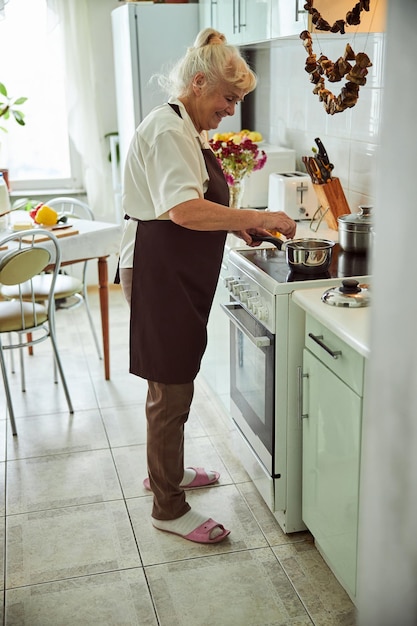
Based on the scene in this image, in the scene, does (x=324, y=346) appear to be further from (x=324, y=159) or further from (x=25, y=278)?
(x=25, y=278)

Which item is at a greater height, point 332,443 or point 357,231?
point 357,231

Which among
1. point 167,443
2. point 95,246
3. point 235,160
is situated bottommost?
point 167,443

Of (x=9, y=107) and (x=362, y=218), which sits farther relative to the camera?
(x=9, y=107)

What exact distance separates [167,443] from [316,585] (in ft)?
2.03

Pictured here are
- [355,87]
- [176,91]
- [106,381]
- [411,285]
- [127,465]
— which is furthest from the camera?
[106,381]

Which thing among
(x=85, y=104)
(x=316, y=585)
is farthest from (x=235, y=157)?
(x=85, y=104)

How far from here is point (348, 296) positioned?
6.15 ft

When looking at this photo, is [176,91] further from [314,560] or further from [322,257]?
[314,560]

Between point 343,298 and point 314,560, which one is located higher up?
point 343,298

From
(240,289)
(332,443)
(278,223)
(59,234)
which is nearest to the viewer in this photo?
(332,443)

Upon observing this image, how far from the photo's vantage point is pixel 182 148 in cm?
187

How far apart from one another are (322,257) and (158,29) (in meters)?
2.20

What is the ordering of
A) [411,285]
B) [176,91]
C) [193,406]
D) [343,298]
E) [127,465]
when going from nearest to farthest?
[411,285], [343,298], [176,91], [127,465], [193,406]

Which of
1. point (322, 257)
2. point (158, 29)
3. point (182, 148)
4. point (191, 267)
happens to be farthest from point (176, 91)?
point (158, 29)
